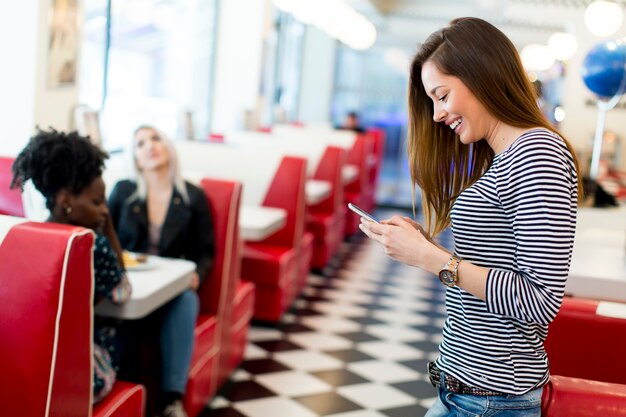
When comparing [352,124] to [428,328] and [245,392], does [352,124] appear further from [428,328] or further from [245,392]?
[245,392]

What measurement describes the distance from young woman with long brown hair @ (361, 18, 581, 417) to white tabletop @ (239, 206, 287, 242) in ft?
8.93

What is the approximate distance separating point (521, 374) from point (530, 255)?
0.26 metres

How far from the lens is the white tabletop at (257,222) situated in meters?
4.34

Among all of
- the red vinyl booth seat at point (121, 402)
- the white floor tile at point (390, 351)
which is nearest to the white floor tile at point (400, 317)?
the white floor tile at point (390, 351)

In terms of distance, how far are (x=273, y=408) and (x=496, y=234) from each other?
262 centimetres

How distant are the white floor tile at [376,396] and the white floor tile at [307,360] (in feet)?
1.11

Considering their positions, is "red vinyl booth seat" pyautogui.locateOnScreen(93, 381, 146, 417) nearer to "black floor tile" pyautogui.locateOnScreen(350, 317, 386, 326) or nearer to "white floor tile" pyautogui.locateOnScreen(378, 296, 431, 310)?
"black floor tile" pyautogui.locateOnScreen(350, 317, 386, 326)

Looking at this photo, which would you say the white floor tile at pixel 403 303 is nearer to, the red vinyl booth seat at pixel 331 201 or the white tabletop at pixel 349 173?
the red vinyl booth seat at pixel 331 201

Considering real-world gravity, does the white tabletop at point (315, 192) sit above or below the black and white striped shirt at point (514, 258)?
below

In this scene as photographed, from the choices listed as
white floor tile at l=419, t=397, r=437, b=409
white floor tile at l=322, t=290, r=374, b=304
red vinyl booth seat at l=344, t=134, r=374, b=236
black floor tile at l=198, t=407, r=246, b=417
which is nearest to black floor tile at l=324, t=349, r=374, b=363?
white floor tile at l=419, t=397, r=437, b=409

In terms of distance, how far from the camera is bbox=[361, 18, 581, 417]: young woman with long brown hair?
145cm

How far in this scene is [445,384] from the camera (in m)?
1.62

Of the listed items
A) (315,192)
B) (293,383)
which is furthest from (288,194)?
(293,383)

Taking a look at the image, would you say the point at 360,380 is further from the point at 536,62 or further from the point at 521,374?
the point at 536,62
